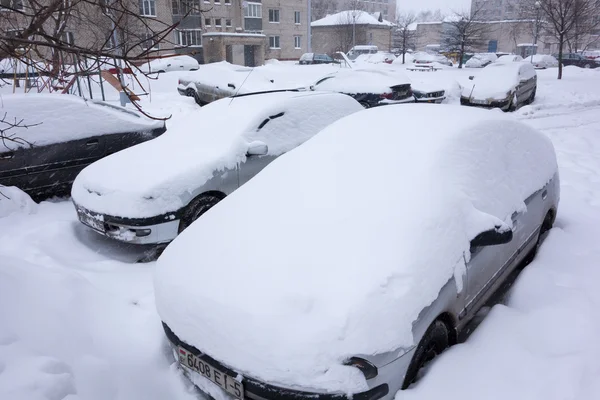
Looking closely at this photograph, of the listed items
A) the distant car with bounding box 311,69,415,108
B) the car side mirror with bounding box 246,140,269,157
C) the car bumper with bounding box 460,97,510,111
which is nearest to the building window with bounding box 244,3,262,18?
the distant car with bounding box 311,69,415,108

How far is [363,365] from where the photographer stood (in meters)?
2.12

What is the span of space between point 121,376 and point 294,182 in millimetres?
1734

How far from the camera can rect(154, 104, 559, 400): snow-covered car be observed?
2152mm

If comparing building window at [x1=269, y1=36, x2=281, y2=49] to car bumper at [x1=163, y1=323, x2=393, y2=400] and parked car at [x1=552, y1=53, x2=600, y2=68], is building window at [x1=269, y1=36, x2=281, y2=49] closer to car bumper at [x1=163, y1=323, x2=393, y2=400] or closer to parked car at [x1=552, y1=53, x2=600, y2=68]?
parked car at [x1=552, y1=53, x2=600, y2=68]

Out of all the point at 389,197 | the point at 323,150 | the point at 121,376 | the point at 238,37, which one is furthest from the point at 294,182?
the point at 238,37

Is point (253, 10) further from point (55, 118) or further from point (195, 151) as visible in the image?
point (195, 151)

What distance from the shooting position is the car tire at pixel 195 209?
473 centimetres

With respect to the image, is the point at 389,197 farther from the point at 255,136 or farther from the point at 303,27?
the point at 303,27

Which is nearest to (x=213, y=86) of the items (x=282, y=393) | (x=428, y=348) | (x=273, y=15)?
(x=428, y=348)

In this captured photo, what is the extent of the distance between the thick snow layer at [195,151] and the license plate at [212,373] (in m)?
2.26

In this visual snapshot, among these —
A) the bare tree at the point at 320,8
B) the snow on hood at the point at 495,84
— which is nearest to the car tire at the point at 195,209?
the snow on hood at the point at 495,84

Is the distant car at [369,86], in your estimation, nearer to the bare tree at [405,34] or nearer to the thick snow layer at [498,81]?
the thick snow layer at [498,81]

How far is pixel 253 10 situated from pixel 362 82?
1464 inches

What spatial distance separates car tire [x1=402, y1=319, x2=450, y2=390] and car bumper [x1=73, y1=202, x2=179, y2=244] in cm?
302
